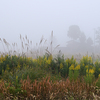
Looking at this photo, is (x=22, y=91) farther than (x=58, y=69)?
No

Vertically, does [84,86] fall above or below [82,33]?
below

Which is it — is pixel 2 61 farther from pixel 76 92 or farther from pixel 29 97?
pixel 76 92

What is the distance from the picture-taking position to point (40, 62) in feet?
14.7

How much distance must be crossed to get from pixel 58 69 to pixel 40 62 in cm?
72

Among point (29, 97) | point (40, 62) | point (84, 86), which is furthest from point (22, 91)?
point (40, 62)

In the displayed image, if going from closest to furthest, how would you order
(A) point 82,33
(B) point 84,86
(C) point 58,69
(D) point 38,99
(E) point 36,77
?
(D) point 38,99, (B) point 84,86, (E) point 36,77, (C) point 58,69, (A) point 82,33

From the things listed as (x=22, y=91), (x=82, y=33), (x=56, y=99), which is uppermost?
(x=82, y=33)

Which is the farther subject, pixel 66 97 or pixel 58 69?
pixel 58 69

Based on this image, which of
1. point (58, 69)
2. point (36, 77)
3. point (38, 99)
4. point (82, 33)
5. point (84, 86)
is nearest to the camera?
point (38, 99)

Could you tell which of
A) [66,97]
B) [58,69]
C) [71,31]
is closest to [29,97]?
[66,97]

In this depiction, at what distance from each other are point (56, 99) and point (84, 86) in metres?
0.78

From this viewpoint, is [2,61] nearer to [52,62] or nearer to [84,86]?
[52,62]

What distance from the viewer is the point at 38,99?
229cm

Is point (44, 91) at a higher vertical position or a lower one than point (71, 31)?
lower
